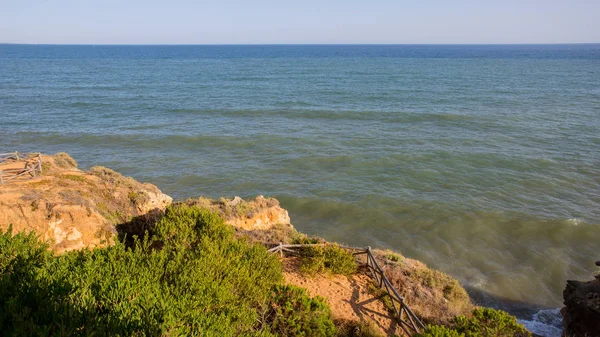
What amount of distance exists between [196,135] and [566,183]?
101ft

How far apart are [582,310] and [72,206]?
17562 mm

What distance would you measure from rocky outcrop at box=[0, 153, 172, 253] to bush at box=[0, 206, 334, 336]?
2.22m

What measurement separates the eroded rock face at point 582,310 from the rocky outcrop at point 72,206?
617 inches

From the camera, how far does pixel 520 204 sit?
23.2 meters

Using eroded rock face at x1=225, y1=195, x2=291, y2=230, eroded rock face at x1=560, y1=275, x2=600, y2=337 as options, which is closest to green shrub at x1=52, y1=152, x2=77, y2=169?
eroded rock face at x1=225, y1=195, x2=291, y2=230

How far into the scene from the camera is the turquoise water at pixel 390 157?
1964cm

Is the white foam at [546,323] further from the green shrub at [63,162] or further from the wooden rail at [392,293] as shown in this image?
the green shrub at [63,162]

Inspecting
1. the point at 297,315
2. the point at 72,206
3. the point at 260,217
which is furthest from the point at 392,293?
the point at 72,206

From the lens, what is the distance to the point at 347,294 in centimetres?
1301

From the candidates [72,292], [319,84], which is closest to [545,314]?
[72,292]

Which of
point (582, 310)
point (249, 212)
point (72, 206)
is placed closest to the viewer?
point (72, 206)

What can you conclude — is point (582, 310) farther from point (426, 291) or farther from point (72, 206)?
point (72, 206)

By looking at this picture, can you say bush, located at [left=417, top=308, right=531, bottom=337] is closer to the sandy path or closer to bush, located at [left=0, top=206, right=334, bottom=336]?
the sandy path

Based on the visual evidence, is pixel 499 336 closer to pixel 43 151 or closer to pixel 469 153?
pixel 469 153
